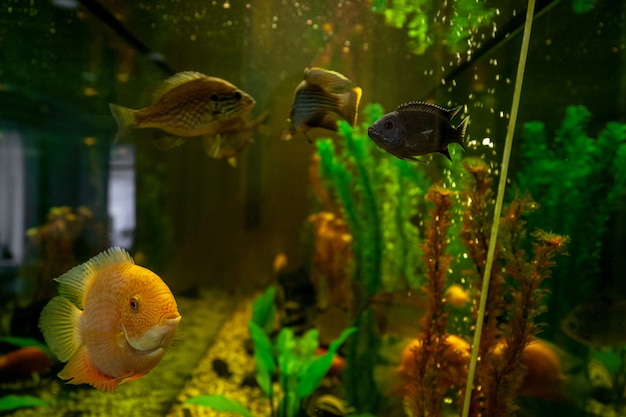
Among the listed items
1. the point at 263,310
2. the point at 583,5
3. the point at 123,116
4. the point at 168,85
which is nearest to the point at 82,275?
the point at 123,116

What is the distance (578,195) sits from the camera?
3.11 meters

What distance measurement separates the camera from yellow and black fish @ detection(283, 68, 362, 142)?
168 centimetres

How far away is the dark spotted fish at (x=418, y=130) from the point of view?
1.46 meters

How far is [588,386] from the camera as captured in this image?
2701mm

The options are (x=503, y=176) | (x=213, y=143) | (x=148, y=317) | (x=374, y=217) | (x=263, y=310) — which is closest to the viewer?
(x=148, y=317)

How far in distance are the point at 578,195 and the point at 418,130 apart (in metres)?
2.25

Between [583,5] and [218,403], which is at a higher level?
[583,5]

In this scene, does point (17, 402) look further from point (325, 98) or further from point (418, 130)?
point (418, 130)

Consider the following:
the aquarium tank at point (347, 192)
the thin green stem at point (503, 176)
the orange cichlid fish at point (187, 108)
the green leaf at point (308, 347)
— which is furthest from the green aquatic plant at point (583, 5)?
the green leaf at point (308, 347)

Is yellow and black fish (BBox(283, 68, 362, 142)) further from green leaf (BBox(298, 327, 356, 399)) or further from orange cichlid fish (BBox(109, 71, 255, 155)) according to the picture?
green leaf (BBox(298, 327, 356, 399))

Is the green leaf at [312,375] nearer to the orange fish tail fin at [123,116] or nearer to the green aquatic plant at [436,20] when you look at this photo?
the orange fish tail fin at [123,116]

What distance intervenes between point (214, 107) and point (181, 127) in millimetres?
154

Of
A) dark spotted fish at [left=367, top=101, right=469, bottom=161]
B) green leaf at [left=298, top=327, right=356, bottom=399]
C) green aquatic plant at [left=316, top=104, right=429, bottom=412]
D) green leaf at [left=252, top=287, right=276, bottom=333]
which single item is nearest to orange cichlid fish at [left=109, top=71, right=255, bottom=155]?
dark spotted fish at [left=367, top=101, right=469, bottom=161]

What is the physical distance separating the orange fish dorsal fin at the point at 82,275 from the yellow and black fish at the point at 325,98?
87 cm
